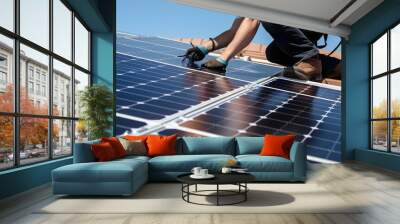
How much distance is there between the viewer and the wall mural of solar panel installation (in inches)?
329

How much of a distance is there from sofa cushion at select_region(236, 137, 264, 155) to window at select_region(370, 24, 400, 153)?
296 cm

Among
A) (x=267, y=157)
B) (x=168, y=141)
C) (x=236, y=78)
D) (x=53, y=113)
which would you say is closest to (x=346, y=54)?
(x=236, y=78)

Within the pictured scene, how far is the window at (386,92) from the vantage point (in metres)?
7.50

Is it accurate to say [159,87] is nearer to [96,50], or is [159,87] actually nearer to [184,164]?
[96,50]

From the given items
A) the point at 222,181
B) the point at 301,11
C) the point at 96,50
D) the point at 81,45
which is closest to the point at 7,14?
the point at 81,45

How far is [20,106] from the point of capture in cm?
490

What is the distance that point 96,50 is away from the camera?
8211mm

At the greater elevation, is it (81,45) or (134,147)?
(81,45)

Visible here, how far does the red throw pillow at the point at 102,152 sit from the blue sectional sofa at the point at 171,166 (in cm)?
7

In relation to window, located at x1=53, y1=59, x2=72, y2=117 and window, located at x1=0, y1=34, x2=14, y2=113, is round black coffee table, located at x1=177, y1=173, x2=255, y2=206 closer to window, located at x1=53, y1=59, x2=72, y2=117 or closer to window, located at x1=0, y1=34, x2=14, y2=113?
window, located at x1=0, y1=34, x2=14, y2=113

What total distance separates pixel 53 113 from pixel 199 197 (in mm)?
2889

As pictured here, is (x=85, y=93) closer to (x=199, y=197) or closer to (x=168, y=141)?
(x=168, y=141)

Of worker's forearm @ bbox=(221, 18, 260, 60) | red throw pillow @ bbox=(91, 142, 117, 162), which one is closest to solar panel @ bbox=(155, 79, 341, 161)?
worker's forearm @ bbox=(221, 18, 260, 60)

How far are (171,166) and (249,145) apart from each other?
153 centimetres
